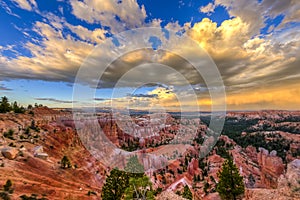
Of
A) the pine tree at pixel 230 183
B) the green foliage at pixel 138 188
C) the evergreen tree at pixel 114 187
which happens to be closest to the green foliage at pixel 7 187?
the evergreen tree at pixel 114 187

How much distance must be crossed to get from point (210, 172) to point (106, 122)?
47646 millimetres

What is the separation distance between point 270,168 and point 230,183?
139 feet

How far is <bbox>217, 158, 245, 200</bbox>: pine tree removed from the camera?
23141mm

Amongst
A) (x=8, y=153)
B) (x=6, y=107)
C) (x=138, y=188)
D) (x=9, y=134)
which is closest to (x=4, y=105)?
(x=6, y=107)

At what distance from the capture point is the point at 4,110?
148 ft

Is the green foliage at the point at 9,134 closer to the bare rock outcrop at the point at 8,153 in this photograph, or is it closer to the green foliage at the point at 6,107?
the bare rock outcrop at the point at 8,153

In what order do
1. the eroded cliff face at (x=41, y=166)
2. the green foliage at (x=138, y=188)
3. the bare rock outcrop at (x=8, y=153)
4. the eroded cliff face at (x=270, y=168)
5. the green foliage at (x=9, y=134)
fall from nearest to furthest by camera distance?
the green foliage at (x=138, y=188) < the eroded cliff face at (x=41, y=166) < the bare rock outcrop at (x=8, y=153) < the green foliage at (x=9, y=134) < the eroded cliff face at (x=270, y=168)

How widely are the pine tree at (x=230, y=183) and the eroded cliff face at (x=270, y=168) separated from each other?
3469cm

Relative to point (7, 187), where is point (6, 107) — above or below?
above

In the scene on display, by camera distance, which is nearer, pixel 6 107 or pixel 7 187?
pixel 7 187

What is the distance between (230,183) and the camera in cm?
2345

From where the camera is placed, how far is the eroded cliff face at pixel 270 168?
50.6m

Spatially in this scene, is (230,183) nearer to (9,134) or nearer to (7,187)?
(7,187)

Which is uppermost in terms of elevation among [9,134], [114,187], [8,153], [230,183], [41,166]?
[9,134]
